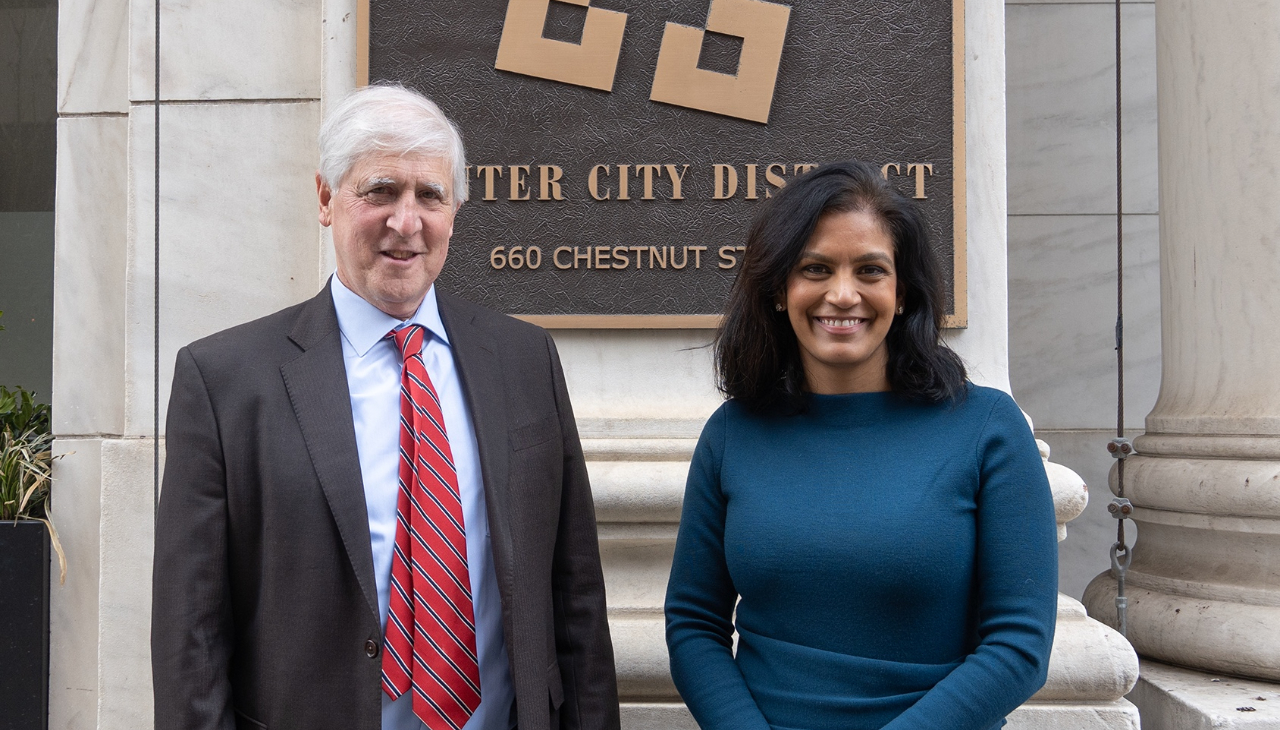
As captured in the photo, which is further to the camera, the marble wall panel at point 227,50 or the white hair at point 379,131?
the marble wall panel at point 227,50

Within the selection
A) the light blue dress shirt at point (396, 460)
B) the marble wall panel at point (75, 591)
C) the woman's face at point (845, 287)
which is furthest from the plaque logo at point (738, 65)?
the marble wall panel at point (75, 591)

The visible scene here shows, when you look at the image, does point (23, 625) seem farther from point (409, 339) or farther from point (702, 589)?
point (702, 589)

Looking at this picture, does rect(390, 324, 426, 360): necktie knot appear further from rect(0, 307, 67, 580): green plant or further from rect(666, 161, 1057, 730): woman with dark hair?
rect(0, 307, 67, 580): green plant

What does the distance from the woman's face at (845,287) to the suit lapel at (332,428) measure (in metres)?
0.91

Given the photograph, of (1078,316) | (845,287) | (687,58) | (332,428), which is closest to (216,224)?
(687,58)

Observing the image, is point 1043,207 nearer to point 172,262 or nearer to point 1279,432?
point 1279,432

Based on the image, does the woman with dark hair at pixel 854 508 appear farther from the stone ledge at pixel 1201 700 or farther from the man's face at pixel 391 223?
the stone ledge at pixel 1201 700

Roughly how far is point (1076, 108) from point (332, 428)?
4.59m

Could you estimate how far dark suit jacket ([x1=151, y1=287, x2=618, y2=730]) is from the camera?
181 centimetres

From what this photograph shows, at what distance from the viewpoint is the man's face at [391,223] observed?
1.96 meters

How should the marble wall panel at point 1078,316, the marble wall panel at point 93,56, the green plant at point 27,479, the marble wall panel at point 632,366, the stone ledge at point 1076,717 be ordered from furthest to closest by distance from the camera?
the marble wall panel at point 1078,316, the marble wall panel at point 93,56, the green plant at point 27,479, the marble wall panel at point 632,366, the stone ledge at point 1076,717

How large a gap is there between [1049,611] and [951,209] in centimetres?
187

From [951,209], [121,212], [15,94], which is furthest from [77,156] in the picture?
[951,209]

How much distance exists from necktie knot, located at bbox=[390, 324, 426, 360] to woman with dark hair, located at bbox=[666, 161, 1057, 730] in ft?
2.08
